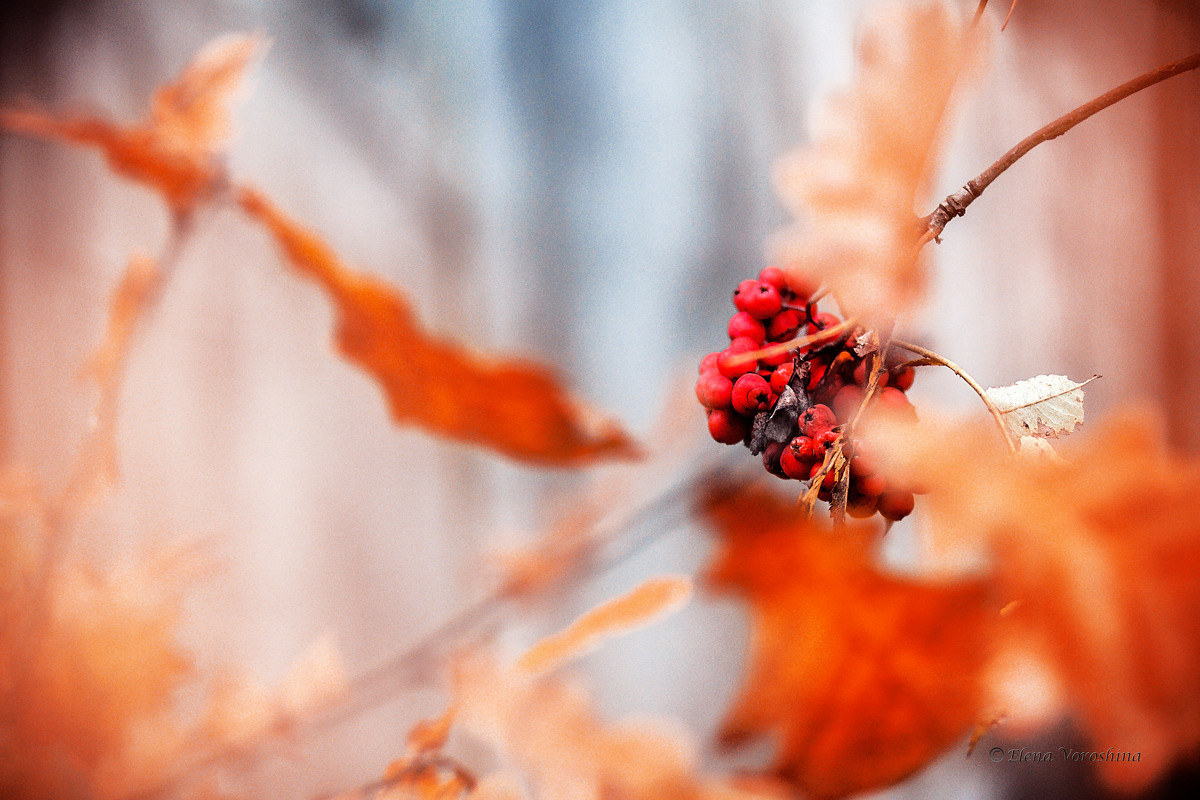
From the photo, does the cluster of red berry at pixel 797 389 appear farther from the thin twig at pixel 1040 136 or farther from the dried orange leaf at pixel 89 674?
the dried orange leaf at pixel 89 674

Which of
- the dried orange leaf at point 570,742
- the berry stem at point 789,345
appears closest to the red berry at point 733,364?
the berry stem at point 789,345

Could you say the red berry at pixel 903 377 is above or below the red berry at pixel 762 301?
below

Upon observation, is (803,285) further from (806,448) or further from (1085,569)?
(1085,569)

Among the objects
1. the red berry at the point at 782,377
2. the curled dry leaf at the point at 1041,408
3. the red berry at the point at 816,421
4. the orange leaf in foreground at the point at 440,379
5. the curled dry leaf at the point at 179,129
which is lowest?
the curled dry leaf at the point at 1041,408

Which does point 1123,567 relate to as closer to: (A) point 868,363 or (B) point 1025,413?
(B) point 1025,413

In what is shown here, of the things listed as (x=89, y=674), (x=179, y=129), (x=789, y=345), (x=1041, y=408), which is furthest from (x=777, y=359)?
(x=89, y=674)

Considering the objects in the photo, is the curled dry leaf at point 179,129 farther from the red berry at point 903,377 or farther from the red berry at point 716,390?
the red berry at point 903,377
